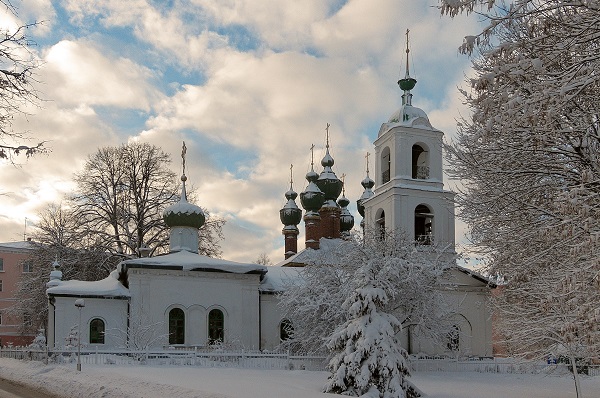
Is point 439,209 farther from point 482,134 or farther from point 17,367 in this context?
point 482,134

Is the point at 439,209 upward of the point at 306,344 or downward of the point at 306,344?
upward

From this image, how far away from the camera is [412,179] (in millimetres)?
29594

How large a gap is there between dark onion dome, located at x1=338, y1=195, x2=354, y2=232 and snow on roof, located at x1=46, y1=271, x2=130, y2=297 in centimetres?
2049

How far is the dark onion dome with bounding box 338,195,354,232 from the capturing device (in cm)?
4550

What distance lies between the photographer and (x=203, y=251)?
3662 centimetres

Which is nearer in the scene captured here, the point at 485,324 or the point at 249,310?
the point at 249,310

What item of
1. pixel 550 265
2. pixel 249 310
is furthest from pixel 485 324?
pixel 550 265

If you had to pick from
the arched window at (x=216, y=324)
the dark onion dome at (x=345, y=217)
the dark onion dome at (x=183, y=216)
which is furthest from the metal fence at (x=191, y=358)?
the dark onion dome at (x=345, y=217)

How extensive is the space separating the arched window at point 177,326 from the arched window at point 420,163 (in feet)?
39.6

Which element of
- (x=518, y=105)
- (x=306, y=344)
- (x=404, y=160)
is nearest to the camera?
(x=518, y=105)

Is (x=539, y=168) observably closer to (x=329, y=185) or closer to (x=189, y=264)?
(x=189, y=264)

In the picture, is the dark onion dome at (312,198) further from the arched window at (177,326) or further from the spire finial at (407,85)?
the arched window at (177,326)

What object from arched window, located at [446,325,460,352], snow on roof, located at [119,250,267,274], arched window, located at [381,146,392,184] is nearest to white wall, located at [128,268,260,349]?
snow on roof, located at [119,250,267,274]

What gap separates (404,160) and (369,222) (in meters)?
3.56
